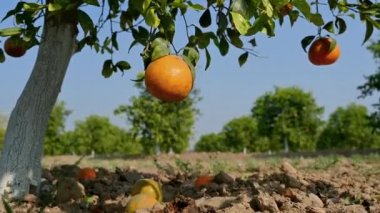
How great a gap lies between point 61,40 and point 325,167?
5.28 meters

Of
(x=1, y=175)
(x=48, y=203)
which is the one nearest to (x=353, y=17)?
(x=48, y=203)

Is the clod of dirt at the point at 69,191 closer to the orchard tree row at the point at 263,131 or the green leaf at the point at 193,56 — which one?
the green leaf at the point at 193,56

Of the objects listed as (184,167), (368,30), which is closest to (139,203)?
(368,30)

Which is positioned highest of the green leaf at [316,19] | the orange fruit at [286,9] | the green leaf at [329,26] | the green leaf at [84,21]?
the orange fruit at [286,9]

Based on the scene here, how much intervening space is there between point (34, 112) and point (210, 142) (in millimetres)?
42257

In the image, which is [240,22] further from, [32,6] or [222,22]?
[32,6]

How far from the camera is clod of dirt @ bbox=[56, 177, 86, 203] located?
4367 mm

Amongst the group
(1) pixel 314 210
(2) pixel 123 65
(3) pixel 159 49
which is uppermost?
(2) pixel 123 65

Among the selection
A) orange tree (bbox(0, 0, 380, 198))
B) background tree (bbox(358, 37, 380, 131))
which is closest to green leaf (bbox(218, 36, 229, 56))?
orange tree (bbox(0, 0, 380, 198))

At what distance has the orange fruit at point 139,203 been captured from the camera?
3.38 metres

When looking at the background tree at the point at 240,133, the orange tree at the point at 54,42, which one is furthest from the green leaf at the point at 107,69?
the background tree at the point at 240,133

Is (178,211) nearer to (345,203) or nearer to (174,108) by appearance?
(345,203)

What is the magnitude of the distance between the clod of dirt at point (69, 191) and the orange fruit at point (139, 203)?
101 centimetres

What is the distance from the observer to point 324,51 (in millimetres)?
3666
